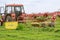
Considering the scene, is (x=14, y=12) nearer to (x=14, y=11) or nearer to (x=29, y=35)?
(x=14, y=11)

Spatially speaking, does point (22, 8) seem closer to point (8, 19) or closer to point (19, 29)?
point (8, 19)

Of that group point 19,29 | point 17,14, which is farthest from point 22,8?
point 19,29

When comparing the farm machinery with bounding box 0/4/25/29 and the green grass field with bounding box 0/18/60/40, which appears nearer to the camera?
the green grass field with bounding box 0/18/60/40

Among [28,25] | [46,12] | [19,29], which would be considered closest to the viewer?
[19,29]

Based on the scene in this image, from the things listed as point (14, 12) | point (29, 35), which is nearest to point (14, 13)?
point (14, 12)

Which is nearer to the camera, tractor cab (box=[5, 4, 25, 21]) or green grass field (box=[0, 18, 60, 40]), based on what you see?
green grass field (box=[0, 18, 60, 40])

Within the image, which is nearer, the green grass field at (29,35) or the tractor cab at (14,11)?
the green grass field at (29,35)

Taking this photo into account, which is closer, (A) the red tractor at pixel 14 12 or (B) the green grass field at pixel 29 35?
(B) the green grass field at pixel 29 35

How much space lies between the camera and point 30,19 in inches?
856

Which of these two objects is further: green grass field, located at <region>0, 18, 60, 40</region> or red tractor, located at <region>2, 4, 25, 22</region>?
red tractor, located at <region>2, 4, 25, 22</region>

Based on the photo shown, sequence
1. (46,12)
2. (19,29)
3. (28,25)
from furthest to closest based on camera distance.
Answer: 1. (46,12)
2. (28,25)
3. (19,29)

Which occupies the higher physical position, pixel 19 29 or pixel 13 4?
pixel 13 4

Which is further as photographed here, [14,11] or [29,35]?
[14,11]

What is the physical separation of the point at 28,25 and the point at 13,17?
273cm
